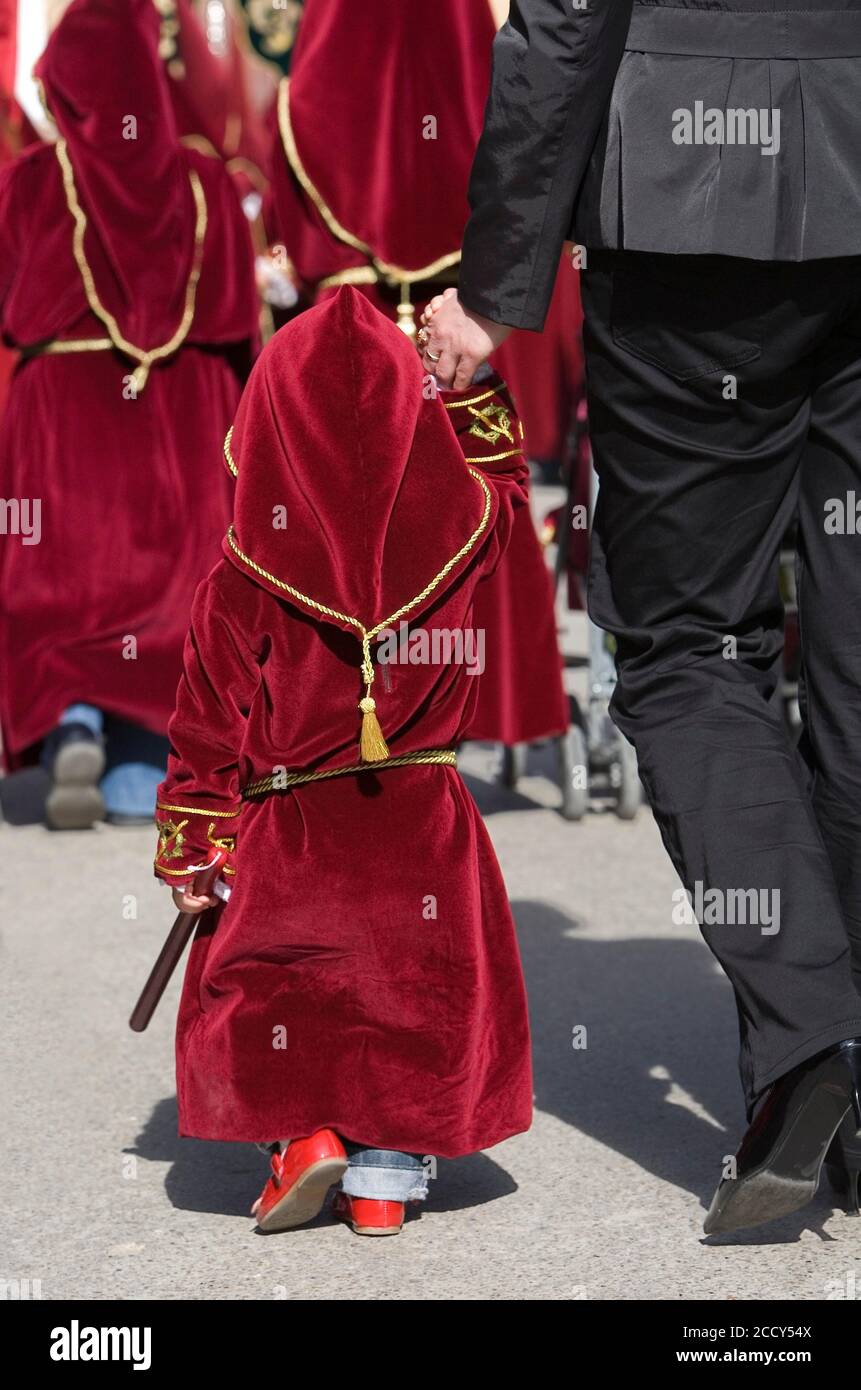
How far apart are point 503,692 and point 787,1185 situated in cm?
309

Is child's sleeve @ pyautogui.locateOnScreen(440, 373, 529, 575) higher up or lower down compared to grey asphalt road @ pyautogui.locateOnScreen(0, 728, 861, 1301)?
higher up

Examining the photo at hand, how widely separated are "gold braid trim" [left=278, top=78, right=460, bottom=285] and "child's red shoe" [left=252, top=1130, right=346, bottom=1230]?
2867 millimetres

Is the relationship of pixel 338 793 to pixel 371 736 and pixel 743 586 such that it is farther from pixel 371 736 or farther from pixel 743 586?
pixel 743 586

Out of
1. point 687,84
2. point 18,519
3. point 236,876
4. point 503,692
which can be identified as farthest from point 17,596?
point 687,84

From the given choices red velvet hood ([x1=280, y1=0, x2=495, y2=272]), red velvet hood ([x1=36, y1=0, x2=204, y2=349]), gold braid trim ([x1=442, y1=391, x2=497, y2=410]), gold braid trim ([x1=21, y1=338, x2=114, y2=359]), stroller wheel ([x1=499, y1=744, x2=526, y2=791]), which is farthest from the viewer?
stroller wheel ([x1=499, y1=744, x2=526, y2=791])

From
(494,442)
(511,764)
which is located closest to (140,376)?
(511,764)

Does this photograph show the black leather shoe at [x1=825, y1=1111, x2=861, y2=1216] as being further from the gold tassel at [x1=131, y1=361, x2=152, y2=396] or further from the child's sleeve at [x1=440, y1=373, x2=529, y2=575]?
the gold tassel at [x1=131, y1=361, x2=152, y2=396]

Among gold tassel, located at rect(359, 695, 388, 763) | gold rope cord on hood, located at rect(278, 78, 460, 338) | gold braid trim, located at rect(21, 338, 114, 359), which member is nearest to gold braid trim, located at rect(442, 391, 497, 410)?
gold tassel, located at rect(359, 695, 388, 763)

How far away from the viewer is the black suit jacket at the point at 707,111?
8.80ft

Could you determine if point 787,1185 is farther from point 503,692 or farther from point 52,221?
point 52,221

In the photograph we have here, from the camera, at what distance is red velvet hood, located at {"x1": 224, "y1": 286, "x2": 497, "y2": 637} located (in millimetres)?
2844

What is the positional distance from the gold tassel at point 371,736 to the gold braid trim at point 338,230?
105 inches

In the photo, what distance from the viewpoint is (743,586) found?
2.90m

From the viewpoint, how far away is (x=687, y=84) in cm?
270
